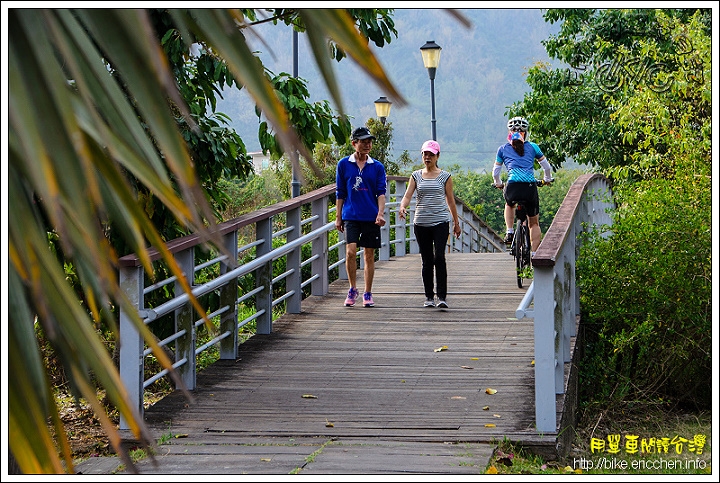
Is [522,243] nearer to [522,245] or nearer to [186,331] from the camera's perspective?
[522,245]

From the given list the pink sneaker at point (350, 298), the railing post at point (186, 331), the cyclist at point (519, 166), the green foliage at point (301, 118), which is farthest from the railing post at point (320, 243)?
the railing post at point (186, 331)

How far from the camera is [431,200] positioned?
29.7 feet

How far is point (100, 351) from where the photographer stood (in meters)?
1.48

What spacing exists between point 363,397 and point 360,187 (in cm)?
327

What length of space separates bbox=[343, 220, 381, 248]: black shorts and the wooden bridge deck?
72 cm

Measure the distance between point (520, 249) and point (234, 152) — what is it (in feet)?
14.1

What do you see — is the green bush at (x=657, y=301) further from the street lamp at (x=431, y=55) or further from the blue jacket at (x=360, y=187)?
the street lamp at (x=431, y=55)

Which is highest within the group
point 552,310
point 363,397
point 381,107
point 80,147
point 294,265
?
point 80,147

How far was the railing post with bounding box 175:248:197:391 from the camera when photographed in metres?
6.29

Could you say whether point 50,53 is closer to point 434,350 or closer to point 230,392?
point 230,392

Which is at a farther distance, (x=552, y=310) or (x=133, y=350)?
(x=133, y=350)

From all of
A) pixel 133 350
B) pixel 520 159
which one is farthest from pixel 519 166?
pixel 133 350

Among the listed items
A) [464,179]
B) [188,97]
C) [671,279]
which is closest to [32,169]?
[188,97]

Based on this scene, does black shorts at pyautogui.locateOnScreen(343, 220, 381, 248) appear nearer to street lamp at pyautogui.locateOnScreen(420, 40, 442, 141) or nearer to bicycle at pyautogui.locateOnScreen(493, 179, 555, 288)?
bicycle at pyautogui.locateOnScreen(493, 179, 555, 288)
